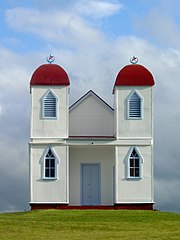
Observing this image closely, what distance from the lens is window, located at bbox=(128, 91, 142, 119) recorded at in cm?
4284

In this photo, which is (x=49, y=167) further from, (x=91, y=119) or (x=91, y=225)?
(x=91, y=225)

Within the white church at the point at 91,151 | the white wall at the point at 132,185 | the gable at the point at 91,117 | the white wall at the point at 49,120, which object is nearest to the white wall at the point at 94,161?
the white church at the point at 91,151

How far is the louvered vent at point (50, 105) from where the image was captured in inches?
1683

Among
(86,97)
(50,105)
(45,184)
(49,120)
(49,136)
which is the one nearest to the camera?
(45,184)

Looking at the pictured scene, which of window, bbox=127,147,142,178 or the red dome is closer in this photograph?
window, bbox=127,147,142,178

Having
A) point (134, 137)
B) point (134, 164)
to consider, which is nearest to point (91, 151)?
point (134, 137)

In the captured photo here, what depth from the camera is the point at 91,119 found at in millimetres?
45656

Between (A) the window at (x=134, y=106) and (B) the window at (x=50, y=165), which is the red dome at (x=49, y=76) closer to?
(A) the window at (x=134, y=106)

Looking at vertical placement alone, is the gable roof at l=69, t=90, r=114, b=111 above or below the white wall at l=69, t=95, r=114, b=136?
Result: above

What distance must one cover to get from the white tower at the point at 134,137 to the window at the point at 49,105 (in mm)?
3626

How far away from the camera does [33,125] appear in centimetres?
4259

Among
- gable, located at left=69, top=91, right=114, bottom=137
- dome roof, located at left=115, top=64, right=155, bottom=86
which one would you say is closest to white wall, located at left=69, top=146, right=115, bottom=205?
gable, located at left=69, top=91, right=114, bottom=137

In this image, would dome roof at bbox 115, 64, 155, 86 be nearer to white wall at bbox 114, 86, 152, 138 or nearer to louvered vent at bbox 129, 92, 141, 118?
white wall at bbox 114, 86, 152, 138

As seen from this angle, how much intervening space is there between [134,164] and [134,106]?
134 inches
